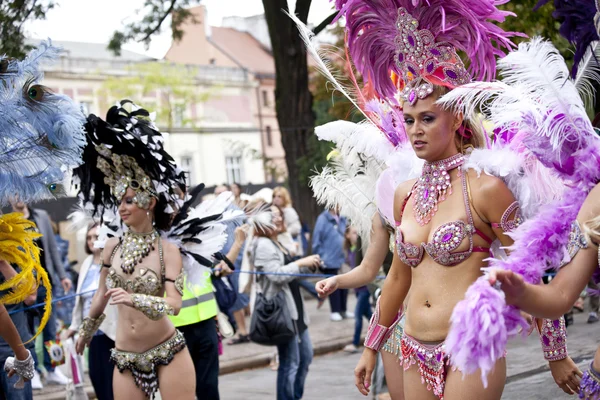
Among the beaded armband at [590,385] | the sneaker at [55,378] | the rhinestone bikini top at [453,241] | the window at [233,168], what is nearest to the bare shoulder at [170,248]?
the rhinestone bikini top at [453,241]

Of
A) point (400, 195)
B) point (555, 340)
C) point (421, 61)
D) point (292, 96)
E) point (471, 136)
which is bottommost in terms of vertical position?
point (555, 340)

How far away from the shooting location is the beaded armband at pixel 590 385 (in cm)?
334

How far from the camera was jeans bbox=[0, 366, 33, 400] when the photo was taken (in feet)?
18.5

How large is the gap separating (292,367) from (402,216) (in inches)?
142

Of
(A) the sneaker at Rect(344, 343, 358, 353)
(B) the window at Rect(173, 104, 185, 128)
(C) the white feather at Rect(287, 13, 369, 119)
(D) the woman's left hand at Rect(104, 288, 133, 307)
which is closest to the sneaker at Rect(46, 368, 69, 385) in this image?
(A) the sneaker at Rect(344, 343, 358, 353)

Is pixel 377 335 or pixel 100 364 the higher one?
pixel 377 335

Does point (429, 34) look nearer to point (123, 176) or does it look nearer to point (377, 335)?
point (377, 335)

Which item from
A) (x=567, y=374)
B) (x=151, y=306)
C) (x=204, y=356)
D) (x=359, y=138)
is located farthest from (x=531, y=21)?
(x=567, y=374)

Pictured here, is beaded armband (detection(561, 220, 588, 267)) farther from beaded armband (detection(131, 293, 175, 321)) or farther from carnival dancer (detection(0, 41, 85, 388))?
carnival dancer (detection(0, 41, 85, 388))

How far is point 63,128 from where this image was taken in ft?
15.5

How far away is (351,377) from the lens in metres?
9.15

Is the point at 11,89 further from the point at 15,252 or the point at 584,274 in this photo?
the point at 584,274

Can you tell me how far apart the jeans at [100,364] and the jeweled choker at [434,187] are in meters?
3.64

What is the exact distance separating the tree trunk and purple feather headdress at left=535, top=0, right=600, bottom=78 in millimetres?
10336
